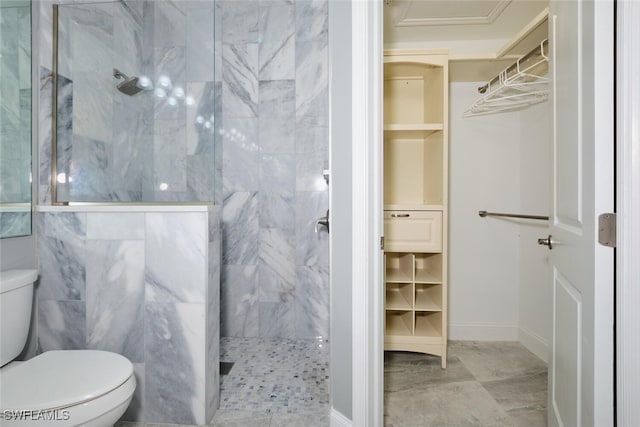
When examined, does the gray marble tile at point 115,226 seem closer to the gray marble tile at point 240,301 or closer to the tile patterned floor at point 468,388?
the gray marble tile at point 240,301

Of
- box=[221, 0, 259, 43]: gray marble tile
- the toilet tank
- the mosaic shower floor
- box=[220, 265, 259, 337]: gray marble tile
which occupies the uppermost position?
box=[221, 0, 259, 43]: gray marble tile

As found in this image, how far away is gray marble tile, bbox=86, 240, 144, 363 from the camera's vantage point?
155cm

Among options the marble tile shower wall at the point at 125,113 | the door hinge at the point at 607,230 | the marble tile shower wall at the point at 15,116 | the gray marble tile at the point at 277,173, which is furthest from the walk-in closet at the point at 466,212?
the marble tile shower wall at the point at 15,116

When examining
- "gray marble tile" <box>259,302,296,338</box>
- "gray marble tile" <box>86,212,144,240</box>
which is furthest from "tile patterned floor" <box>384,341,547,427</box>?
"gray marble tile" <box>86,212,144,240</box>

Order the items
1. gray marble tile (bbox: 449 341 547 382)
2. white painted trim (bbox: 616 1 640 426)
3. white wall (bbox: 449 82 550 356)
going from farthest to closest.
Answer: white wall (bbox: 449 82 550 356), gray marble tile (bbox: 449 341 547 382), white painted trim (bbox: 616 1 640 426)

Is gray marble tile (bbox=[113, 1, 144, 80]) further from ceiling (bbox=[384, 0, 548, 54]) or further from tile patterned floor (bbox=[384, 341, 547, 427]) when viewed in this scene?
tile patterned floor (bbox=[384, 341, 547, 427])

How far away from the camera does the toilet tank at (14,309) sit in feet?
4.36

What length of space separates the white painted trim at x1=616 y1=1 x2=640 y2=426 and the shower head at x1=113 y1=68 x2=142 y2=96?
2047 mm

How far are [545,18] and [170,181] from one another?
2.10 metres

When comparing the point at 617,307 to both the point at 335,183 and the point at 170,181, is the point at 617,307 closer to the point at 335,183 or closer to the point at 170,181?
the point at 335,183

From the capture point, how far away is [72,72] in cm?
177

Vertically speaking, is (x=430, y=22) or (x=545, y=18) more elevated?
(x=430, y=22)

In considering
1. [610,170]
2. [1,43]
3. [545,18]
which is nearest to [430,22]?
[545,18]

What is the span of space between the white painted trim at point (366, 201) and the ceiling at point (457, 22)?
2.87 ft
